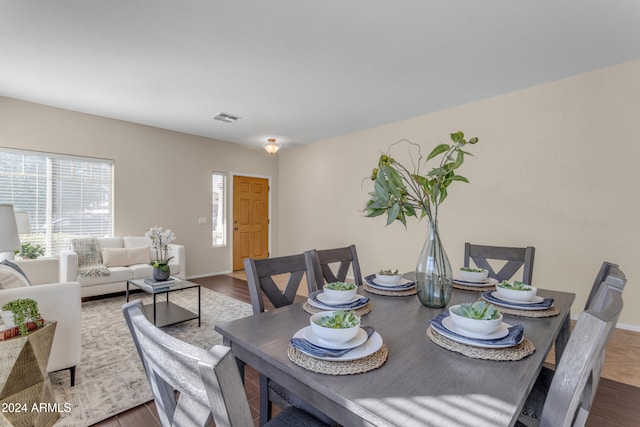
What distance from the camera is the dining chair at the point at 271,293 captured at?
48.1 inches

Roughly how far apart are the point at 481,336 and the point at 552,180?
11.1ft

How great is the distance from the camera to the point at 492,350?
0.95m

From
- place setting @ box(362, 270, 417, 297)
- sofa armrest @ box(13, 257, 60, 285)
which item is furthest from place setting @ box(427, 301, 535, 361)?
sofa armrest @ box(13, 257, 60, 285)

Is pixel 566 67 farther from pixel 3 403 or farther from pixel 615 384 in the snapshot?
pixel 3 403

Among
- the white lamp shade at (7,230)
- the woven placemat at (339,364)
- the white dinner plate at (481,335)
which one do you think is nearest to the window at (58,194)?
the white lamp shade at (7,230)

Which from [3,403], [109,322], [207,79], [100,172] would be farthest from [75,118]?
[3,403]

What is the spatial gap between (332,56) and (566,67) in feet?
7.80

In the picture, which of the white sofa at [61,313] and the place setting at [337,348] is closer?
the place setting at [337,348]

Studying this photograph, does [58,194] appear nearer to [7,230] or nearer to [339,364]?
[7,230]

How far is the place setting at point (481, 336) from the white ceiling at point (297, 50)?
2.17 meters

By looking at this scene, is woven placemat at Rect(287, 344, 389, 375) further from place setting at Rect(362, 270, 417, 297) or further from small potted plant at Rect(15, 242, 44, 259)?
small potted plant at Rect(15, 242, 44, 259)

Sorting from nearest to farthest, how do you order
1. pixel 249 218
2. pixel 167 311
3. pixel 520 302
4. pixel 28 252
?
pixel 520 302, pixel 167 311, pixel 28 252, pixel 249 218

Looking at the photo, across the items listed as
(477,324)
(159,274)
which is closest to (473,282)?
(477,324)

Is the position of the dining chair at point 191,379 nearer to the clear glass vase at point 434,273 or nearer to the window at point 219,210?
the clear glass vase at point 434,273
